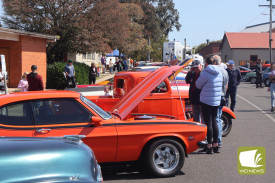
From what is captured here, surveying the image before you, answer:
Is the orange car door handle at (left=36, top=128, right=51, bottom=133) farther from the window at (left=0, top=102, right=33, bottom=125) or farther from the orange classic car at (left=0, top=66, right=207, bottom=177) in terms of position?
the window at (left=0, top=102, right=33, bottom=125)

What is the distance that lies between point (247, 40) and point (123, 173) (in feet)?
218

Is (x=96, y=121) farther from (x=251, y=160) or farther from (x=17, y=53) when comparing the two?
(x=17, y=53)

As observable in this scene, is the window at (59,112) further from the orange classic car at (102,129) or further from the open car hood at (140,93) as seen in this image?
the open car hood at (140,93)

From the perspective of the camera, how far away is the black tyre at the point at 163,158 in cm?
640

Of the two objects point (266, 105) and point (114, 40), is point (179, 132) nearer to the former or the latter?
point (266, 105)

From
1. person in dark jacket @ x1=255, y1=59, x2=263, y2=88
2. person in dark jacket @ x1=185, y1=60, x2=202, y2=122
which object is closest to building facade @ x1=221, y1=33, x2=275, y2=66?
person in dark jacket @ x1=255, y1=59, x2=263, y2=88

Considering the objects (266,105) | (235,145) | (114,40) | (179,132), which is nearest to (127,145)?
(179,132)

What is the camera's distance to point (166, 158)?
652 centimetres

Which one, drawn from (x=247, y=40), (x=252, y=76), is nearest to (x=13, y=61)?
(x=252, y=76)

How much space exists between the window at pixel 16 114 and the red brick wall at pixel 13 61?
18.5 meters

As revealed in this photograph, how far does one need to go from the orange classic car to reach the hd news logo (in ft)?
3.32

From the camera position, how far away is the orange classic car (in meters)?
5.97

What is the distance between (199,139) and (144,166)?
987 mm

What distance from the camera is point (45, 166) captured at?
132 inches
